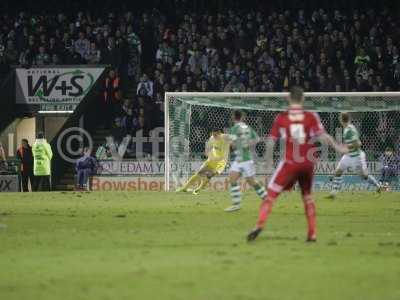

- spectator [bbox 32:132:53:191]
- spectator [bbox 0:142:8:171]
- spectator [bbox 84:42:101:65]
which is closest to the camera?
spectator [bbox 32:132:53:191]

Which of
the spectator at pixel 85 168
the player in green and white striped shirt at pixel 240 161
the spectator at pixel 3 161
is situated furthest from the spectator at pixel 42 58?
the player in green and white striped shirt at pixel 240 161

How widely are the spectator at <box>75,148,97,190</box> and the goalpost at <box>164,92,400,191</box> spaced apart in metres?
3.10

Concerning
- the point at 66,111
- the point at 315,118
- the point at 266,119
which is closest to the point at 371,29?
the point at 266,119

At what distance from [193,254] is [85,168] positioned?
1836 cm

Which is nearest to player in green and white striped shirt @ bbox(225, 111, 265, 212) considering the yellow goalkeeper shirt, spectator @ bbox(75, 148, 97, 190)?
the yellow goalkeeper shirt

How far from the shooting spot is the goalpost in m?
27.6

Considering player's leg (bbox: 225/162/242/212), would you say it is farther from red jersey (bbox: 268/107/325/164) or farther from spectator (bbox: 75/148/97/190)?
spectator (bbox: 75/148/97/190)

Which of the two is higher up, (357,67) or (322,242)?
(357,67)

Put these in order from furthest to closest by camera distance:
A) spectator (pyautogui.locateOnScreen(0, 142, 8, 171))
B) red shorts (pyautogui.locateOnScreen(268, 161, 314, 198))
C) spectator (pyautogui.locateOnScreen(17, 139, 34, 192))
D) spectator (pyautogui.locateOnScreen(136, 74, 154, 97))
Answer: spectator (pyautogui.locateOnScreen(136, 74, 154, 97)) < spectator (pyautogui.locateOnScreen(0, 142, 8, 171)) < spectator (pyautogui.locateOnScreen(17, 139, 34, 192)) < red shorts (pyautogui.locateOnScreen(268, 161, 314, 198))

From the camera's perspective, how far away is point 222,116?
92.6ft

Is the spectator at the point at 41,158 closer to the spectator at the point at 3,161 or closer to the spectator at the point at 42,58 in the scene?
the spectator at the point at 3,161

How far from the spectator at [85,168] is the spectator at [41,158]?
98 cm

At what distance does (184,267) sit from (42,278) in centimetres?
168

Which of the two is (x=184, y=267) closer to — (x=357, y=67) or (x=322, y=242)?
(x=322, y=242)
